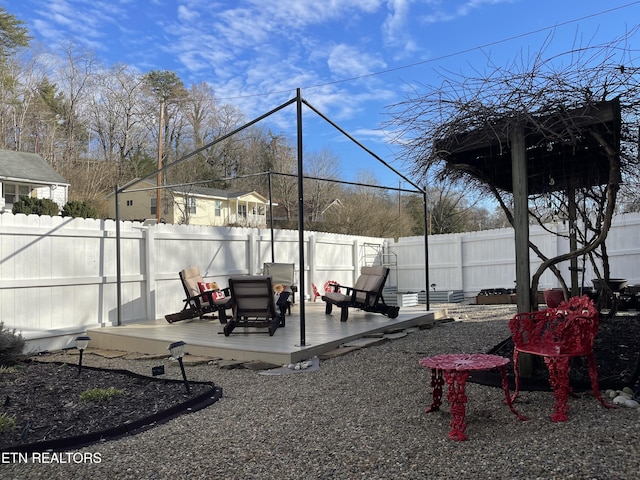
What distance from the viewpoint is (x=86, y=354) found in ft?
21.6

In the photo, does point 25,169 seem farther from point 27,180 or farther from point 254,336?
point 254,336

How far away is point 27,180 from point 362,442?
20.4 m

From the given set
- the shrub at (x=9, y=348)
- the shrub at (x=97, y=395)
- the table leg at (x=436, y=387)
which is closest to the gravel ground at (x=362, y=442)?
the table leg at (x=436, y=387)

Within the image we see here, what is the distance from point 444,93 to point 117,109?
30.0m

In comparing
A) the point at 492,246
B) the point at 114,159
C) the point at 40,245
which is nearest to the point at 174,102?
the point at 114,159

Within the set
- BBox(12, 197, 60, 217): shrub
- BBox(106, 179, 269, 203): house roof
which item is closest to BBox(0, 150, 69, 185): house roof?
BBox(12, 197, 60, 217): shrub

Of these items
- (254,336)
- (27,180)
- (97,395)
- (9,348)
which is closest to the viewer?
(97,395)

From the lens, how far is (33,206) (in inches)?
704

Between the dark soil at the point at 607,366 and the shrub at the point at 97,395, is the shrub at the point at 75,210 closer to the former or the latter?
the shrub at the point at 97,395

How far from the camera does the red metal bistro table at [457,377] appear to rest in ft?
9.32

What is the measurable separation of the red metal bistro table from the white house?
19.7 metres

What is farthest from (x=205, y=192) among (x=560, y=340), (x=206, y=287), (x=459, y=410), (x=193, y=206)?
(x=459, y=410)

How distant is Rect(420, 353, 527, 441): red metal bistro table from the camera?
2.84 meters

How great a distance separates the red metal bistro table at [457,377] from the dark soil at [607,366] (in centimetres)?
69
